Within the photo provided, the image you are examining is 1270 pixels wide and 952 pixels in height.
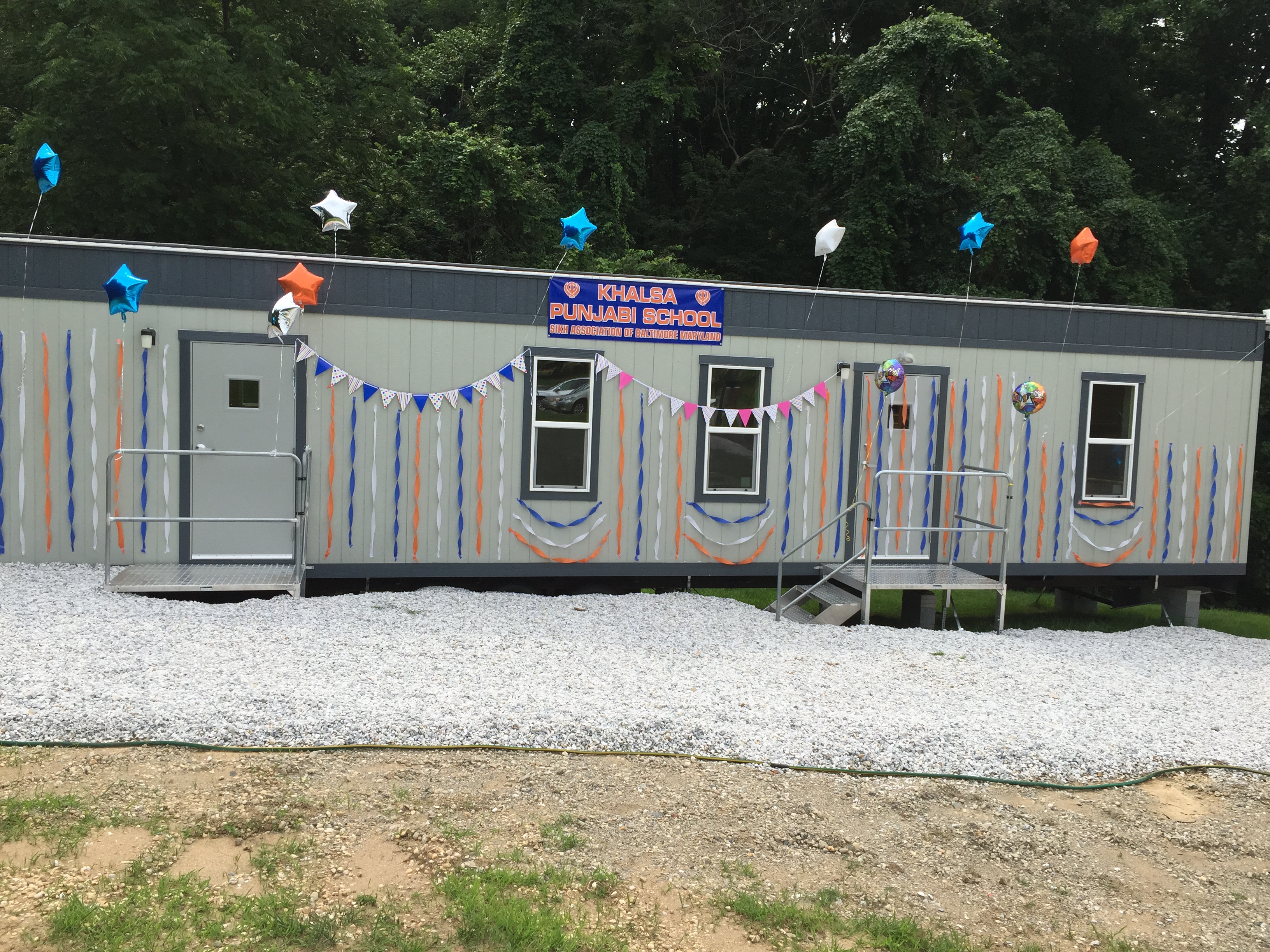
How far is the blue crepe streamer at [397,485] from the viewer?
26.3 feet

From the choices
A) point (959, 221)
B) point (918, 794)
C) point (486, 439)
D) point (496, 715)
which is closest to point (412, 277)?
point (486, 439)

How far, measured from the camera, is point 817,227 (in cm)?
2178

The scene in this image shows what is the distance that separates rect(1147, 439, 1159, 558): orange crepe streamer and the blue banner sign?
4.34 meters

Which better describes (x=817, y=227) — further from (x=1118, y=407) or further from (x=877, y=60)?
(x=1118, y=407)

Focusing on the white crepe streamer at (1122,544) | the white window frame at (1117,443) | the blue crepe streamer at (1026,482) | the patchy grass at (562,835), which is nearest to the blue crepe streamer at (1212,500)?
the white crepe streamer at (1122,544)

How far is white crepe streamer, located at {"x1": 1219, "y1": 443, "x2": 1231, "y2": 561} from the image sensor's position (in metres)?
9.64

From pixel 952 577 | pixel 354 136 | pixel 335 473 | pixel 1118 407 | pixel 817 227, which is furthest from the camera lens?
pixel 817 227

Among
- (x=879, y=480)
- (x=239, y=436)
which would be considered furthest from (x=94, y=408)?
(x=879, y=480)

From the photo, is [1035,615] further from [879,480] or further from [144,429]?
[144,429]

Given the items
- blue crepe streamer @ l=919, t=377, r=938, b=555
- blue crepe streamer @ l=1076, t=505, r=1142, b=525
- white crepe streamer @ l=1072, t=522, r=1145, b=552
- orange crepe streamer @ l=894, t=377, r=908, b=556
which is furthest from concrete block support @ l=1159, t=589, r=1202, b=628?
orange crepe streamer @ l=894, t=377, r=908, b=556

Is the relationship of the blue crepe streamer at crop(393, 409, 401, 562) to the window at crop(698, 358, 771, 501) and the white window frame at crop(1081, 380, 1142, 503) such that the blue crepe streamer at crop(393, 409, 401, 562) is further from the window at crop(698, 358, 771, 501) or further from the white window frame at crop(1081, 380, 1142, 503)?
the white window frame at crop(1081, 380, 1142, 503)

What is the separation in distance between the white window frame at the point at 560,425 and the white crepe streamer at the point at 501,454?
0.21 metres

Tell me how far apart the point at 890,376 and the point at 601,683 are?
3.89m

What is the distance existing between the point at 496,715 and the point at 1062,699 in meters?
3.56
